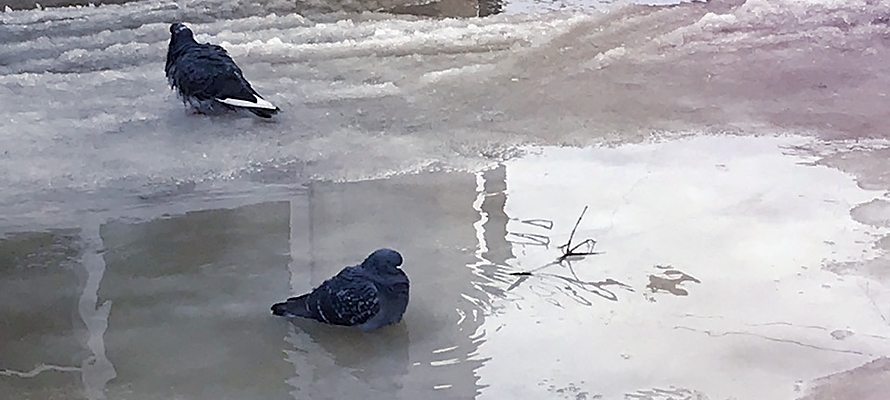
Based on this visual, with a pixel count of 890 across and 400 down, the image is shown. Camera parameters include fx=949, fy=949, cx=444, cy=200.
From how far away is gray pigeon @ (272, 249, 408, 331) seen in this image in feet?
7.23

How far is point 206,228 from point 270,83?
1.63 m

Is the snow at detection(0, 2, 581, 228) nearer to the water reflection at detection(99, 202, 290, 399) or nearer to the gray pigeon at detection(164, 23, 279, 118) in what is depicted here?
the gray pigeon at detection(164, 23, 279, 118)

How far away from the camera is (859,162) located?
330cm

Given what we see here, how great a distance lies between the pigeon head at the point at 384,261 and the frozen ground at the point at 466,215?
139 mm

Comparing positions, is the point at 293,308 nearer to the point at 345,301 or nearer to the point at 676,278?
the point at 345,301

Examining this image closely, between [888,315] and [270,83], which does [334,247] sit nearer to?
[888,315]

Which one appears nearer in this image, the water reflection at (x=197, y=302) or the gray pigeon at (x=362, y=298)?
the water reflection at (x=197, y=302)

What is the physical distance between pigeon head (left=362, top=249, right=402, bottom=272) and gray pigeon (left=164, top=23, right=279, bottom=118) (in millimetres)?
1644

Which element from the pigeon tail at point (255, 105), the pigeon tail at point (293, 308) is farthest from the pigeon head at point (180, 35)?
the pigeon tail at point (293, 308)

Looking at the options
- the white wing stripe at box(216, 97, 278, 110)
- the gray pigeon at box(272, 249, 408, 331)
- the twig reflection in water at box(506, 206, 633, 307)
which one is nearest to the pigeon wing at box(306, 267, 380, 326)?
the gray pigeon at box(272, 249, 408, 331)

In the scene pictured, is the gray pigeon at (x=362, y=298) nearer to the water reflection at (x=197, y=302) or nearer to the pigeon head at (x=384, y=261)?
the pigeon head at (x=384, y=261)

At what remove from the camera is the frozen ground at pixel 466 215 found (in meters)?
2.13

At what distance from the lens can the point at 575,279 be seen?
2502 mm

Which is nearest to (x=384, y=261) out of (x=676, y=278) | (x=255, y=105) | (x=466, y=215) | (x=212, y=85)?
(x=466, y=215)
